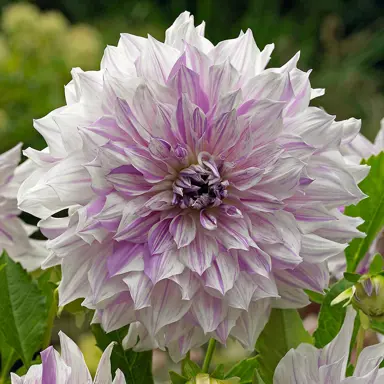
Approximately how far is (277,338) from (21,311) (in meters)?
0.11

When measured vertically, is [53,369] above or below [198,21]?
below

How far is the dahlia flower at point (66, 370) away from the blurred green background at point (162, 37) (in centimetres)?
78

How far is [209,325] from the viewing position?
10.0 inches

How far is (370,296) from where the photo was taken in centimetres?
26

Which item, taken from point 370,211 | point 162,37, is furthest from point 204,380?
point 162,37

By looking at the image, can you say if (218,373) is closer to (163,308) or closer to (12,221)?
(163,308)

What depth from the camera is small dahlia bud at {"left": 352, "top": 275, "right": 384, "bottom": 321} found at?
0.26 meters

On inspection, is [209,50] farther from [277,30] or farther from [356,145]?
[277,30]

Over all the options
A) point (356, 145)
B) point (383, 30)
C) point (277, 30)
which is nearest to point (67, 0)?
point (277, 30)

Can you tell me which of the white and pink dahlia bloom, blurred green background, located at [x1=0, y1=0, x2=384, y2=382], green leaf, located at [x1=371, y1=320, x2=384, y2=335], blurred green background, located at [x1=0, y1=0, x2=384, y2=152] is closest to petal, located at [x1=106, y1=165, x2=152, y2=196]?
the white and pink dahlia bloom

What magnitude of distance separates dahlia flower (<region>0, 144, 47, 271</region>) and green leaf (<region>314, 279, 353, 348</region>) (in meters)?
0.14

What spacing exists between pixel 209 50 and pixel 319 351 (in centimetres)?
12

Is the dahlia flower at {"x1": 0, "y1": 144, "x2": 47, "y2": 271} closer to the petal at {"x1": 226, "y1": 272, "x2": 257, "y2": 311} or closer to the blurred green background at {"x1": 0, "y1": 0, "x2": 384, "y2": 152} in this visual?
the petal at {"x1": 226, "y1": 272, "x2": 257, "y2": 311}

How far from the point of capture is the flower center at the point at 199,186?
0.91ft
